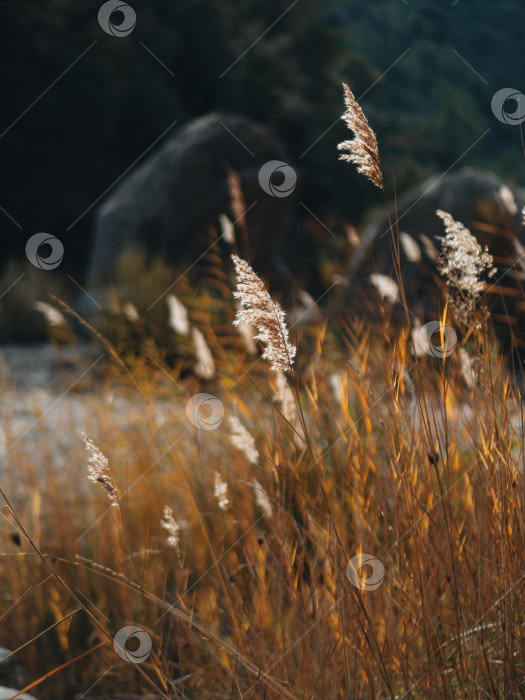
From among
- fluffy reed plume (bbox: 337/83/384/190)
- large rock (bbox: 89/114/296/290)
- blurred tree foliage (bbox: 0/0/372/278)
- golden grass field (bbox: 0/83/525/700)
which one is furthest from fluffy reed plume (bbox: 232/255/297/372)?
blurred tree foliage (bbox: 0/0/372/278)

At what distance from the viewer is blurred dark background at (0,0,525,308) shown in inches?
494

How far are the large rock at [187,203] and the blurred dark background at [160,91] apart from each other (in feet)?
6.65

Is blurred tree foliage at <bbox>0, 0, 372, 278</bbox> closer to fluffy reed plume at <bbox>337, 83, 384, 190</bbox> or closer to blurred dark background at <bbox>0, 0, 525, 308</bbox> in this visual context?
blurred dark background at <bbox>0, 0, 525, 308</bbox>

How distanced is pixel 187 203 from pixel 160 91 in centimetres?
628

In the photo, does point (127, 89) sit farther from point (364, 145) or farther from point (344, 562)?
point (344, 562)

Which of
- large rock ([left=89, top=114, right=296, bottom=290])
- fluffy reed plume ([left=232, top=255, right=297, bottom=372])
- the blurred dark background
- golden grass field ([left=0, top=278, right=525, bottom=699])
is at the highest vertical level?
the blurred dark background

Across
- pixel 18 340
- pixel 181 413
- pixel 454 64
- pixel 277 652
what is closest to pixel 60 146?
pixel 18 340

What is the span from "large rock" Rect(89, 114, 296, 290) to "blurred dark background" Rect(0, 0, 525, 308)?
6.65ft

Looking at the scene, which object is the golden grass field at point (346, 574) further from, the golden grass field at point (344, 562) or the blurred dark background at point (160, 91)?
the blurred dark background at point (160, 91)

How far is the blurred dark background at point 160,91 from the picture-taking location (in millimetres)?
12539

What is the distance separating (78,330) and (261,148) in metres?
3.60

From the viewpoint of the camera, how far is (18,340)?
331 inches

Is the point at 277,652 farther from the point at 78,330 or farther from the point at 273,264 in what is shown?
the point at 273,264

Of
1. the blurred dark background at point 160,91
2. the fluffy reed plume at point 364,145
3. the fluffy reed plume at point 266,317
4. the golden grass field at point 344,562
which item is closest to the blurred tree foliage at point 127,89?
the blurred dark background at point 160,91
